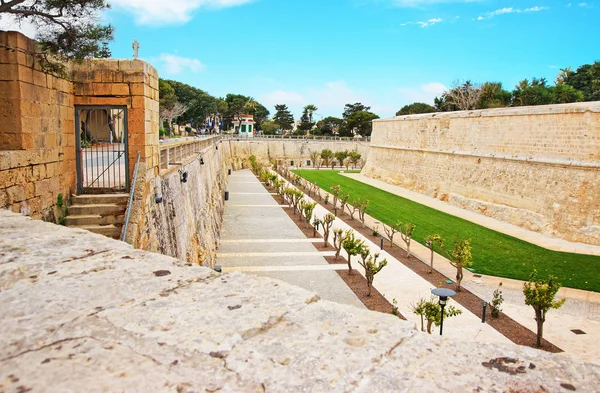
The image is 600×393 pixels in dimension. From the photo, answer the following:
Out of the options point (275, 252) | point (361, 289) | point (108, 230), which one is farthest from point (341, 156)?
point (108, 230)

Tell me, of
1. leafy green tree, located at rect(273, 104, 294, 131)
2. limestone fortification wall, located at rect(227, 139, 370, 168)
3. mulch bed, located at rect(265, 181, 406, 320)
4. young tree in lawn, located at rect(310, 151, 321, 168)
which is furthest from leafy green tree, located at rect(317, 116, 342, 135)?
mulch bed, located at rect(265, 181, 406, 320)

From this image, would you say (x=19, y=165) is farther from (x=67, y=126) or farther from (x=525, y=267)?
(x=525, y=267)

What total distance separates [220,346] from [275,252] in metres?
15.0

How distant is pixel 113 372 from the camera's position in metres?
1.80

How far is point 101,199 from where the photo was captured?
24.7 ft

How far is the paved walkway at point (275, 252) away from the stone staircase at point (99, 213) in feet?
21.7

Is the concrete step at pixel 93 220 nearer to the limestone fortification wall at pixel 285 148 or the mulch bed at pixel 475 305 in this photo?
the mulch bed at pixel 475 305

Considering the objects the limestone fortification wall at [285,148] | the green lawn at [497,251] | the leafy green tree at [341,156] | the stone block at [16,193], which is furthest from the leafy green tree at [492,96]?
the stone block at [16,193]

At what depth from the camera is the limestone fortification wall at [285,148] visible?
53.2m

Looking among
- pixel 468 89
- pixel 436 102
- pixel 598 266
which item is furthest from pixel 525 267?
pixel 436 102

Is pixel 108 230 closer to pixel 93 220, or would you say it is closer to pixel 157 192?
pixel 93 220

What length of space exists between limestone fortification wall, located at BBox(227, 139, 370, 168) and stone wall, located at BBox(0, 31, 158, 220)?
4361 cm

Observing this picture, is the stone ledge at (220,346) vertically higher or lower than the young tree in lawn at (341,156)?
higher

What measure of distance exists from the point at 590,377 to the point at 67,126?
7836 mm
